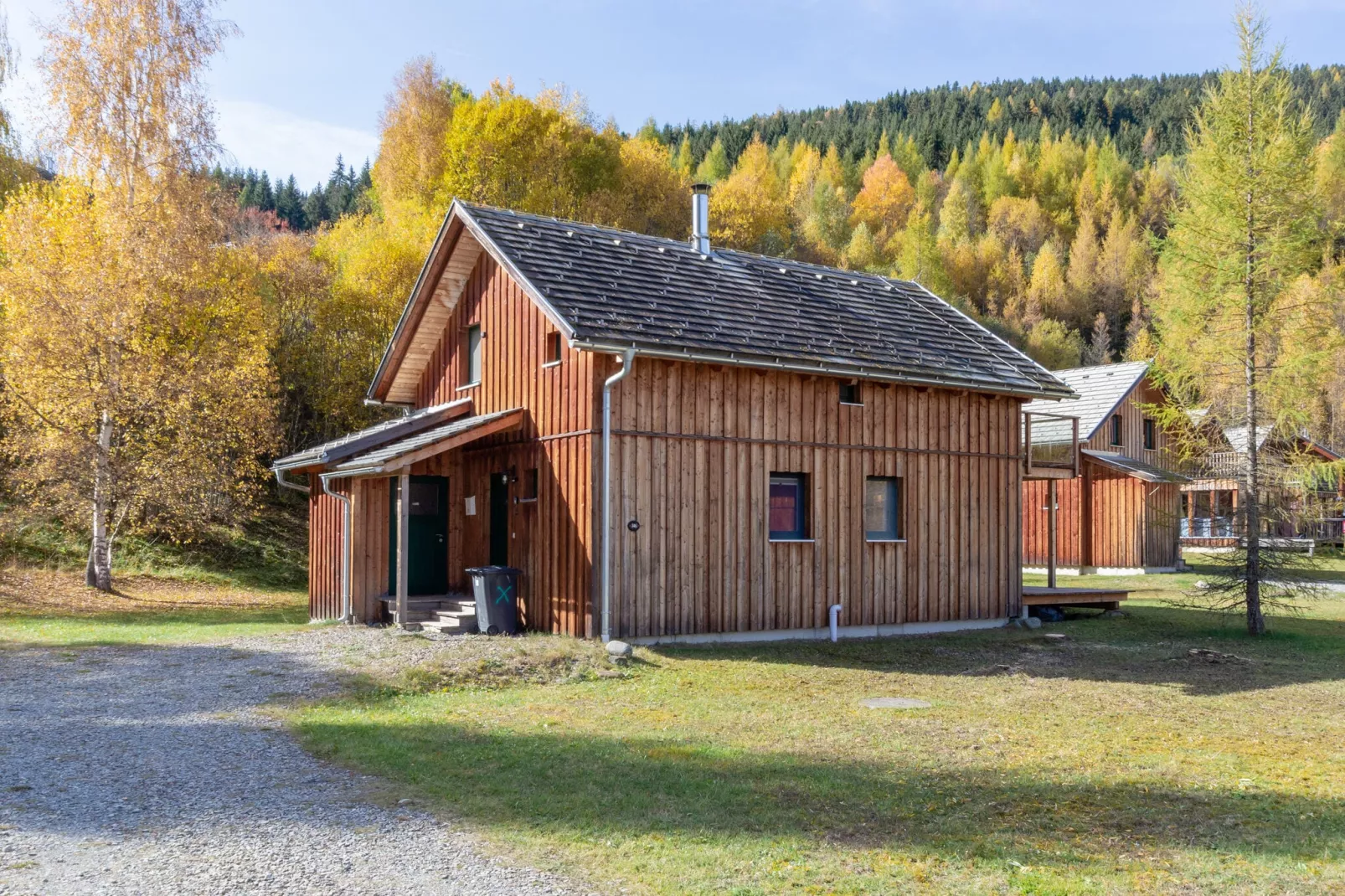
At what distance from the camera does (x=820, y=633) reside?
54.9 ft

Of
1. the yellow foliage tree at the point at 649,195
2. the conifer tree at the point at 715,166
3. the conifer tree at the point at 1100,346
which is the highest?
the conifer tree at the point at 715,166

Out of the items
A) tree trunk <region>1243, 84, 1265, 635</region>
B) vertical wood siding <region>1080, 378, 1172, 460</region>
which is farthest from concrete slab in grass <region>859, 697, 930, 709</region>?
vertical wood siding <region>1080, 378, 1172, 460</region>

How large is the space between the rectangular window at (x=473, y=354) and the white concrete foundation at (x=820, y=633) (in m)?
5.88

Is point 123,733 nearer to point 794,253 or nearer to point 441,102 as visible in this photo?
point 441,102

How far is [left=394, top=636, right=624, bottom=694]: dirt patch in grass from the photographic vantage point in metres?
12.1

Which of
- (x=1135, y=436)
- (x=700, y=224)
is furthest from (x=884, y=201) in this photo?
(x=700, y=224)

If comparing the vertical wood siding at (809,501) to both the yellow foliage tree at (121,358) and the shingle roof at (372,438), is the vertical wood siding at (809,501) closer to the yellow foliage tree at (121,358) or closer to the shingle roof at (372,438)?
the shingle roof at (372,438)

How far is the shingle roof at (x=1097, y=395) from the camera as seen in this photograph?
3381 centimetres

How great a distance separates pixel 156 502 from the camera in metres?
23.3

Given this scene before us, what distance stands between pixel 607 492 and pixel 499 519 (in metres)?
3.43

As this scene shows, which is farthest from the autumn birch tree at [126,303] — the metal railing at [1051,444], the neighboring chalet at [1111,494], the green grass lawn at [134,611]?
the neighboring chalet at [1111,494]

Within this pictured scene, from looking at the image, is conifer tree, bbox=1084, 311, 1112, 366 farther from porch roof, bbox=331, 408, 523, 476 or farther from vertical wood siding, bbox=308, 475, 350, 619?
porch roof, bbox=331, 408, 523, 476

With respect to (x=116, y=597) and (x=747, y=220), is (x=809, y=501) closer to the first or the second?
(x=116, y=597)

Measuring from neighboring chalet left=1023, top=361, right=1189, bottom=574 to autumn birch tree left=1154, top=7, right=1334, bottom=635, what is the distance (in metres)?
12.2
